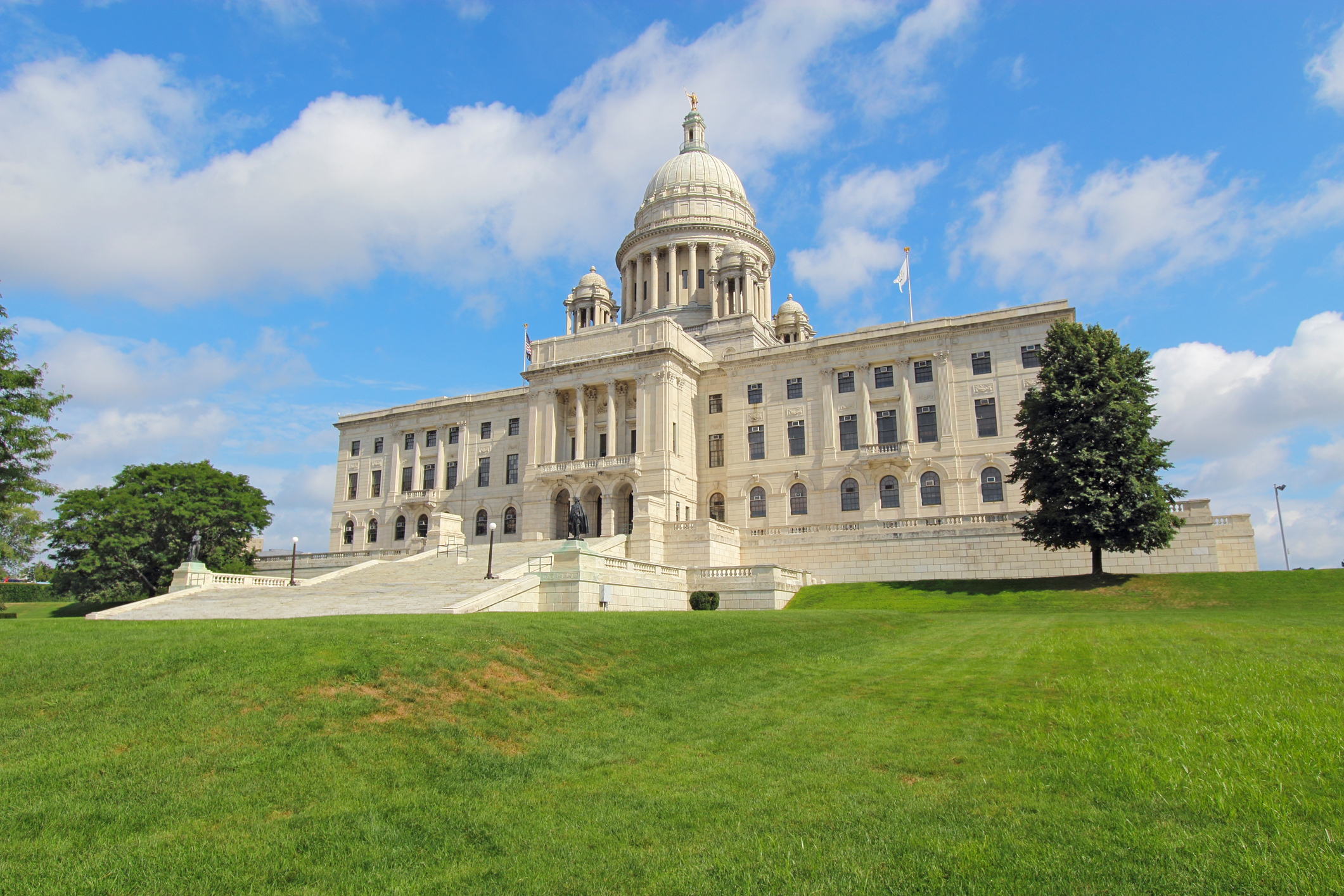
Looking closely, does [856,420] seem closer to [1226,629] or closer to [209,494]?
[1226,629]

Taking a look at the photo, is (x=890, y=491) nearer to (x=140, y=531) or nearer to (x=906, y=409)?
(x=906, y=409)

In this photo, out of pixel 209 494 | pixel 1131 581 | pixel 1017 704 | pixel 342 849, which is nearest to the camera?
Result: pixel 342 849

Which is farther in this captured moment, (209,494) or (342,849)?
(209,494)

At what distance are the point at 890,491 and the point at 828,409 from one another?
7.17 meters

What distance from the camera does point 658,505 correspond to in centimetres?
5262

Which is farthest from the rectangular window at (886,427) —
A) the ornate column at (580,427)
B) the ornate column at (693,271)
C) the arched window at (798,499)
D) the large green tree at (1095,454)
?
the ornate column at (693,271)

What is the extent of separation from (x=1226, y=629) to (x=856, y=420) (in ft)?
119

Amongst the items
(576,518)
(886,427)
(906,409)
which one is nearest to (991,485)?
(906,409)

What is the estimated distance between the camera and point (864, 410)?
56.9m

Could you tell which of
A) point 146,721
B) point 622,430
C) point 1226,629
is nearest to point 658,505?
point 622,430

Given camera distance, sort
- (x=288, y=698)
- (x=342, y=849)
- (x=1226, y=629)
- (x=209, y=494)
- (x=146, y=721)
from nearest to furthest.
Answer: (x=342, y=849)
(x=146, y=721)
(x=288, y=698)
(x=1226, y=629)
(x=209, y=494)

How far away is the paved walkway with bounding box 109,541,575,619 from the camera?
3194cm

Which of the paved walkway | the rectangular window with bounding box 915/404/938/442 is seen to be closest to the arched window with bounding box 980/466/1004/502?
the rectangular window with bounding box 915/404/938/442

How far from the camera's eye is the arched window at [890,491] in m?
55.1
